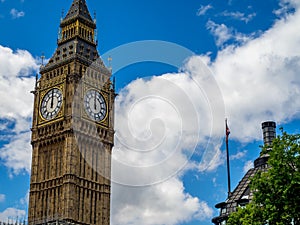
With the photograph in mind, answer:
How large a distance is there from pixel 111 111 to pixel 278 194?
87.4 meters

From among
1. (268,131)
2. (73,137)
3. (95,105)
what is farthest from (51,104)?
(268,131)

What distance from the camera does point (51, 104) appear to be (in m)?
140

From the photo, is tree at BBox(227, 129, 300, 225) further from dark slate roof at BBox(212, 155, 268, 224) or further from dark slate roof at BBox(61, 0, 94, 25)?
dark slate roof at BBox(61, 0, 94, 25)

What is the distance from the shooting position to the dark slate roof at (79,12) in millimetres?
149188

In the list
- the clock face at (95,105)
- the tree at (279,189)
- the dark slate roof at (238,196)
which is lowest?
the tree at (279,189)

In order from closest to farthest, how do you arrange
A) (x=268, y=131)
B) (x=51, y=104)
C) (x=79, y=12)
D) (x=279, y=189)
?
(x=279, y=189), (x=268, y=131), (x=51, y=104), (x=79, y=12)

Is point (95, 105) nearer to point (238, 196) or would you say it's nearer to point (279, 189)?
point (238, 196)

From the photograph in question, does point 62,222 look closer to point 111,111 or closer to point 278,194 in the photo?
point 111,111

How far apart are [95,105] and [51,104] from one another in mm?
10771

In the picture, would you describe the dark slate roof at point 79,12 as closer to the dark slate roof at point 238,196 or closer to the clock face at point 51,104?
the clock face at point 51,104

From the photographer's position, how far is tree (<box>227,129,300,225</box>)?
59250 mm

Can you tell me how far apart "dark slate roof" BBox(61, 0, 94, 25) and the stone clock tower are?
1044 mm

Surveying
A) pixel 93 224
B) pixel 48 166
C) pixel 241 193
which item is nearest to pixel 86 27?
pixel 48 166

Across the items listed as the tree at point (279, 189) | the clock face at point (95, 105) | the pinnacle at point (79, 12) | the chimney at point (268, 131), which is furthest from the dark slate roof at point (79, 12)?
the tree at point (279, 189)
